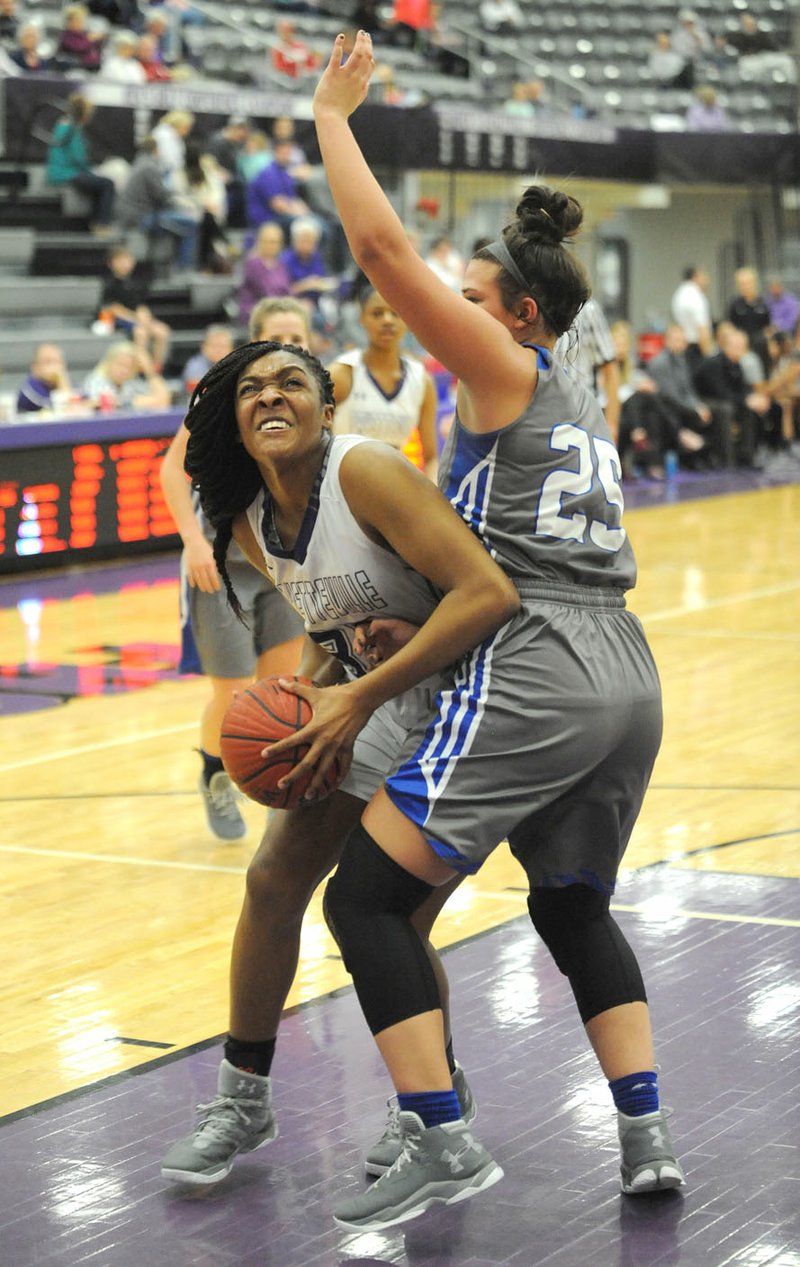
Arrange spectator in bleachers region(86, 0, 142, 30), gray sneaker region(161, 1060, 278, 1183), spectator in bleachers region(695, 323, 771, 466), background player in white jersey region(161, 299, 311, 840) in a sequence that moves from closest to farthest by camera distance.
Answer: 1. gray sneaker region(161, 1060, 278, 1183)
2. background player in white jersey region(161, 299, 311, 840)
3. spectator in bleachers region(695, 323, 771, 466)
4. spectator in bleachers region(86, 0, 142, 30)

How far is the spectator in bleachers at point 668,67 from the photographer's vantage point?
27.3m

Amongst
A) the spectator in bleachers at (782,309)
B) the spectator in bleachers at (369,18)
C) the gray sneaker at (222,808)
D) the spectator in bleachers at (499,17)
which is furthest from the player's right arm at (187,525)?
the spectator in bleachers at (499,17)

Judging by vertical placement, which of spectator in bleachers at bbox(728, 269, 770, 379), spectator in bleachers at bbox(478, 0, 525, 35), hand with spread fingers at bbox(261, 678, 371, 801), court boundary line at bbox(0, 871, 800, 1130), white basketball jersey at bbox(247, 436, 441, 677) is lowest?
spectator in bleachers at bbox(728, 269, 770, 379)

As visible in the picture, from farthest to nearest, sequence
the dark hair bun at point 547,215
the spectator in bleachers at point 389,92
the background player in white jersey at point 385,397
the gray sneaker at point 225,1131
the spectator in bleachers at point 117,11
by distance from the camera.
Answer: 1. the spectator in bleachers at point 389,92
2. the spectator in bleachers at point 117,11
3. the background player in white jersey at point 385,397
4. the gray sneaker at point 225,1131
5. the dark hair bun at point 547,215

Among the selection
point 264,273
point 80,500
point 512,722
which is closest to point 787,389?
point 264,273

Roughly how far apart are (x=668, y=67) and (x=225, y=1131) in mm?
25905

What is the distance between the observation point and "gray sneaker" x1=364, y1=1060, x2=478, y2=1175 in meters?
3.57

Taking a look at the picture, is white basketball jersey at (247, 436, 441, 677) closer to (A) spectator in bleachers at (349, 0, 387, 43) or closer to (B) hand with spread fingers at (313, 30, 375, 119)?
(B) hand with spread fingers at (313, 30, 375, 119)

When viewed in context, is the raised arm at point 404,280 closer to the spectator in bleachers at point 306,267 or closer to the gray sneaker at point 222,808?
the gray sneaker at point 222,808

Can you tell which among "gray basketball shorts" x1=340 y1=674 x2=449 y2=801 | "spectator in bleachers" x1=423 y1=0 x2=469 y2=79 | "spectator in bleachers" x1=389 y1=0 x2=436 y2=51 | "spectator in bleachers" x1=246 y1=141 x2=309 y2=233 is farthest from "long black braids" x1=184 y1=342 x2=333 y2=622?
"spectator in bleachers" x1=423 y1=0 x2=469 y2=79

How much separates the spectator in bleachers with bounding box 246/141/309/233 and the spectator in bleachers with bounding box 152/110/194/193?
80 cm

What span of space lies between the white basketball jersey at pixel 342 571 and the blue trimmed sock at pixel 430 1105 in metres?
0.77

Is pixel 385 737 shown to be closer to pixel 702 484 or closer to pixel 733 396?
pixel 702 484

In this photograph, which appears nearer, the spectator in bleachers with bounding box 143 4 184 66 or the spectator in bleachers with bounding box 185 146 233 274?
the spectator in bleachers with bounding box 185 146 233 274
